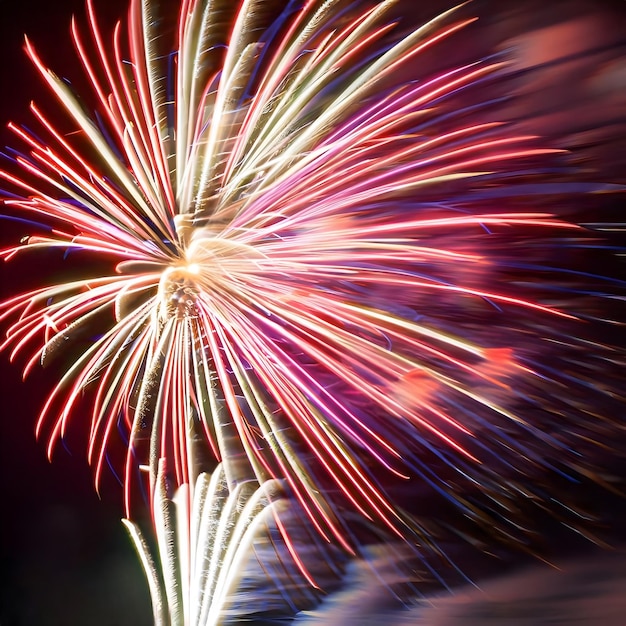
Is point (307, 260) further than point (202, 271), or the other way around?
point (202, 271)

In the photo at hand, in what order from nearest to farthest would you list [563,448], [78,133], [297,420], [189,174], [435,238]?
[563,448] < [435,238] < [297,420] < [189,174] < [78,133]

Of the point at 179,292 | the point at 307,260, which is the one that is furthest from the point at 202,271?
the point at 307,260

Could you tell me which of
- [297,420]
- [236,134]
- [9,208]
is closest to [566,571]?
Answer: [297,420]

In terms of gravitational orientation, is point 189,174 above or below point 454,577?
above

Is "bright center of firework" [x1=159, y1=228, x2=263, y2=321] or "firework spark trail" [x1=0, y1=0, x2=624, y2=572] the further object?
"bright center of firework" [x1=159, y1=228, x2=263, y2=321]

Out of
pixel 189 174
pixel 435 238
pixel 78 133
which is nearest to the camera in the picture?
pixel 435 238

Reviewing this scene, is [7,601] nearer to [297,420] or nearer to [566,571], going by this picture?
[297,420]

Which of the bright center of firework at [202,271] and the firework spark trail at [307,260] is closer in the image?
the firework spark trail at [307,260]

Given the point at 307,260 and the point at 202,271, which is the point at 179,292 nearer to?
the point at 202,271
